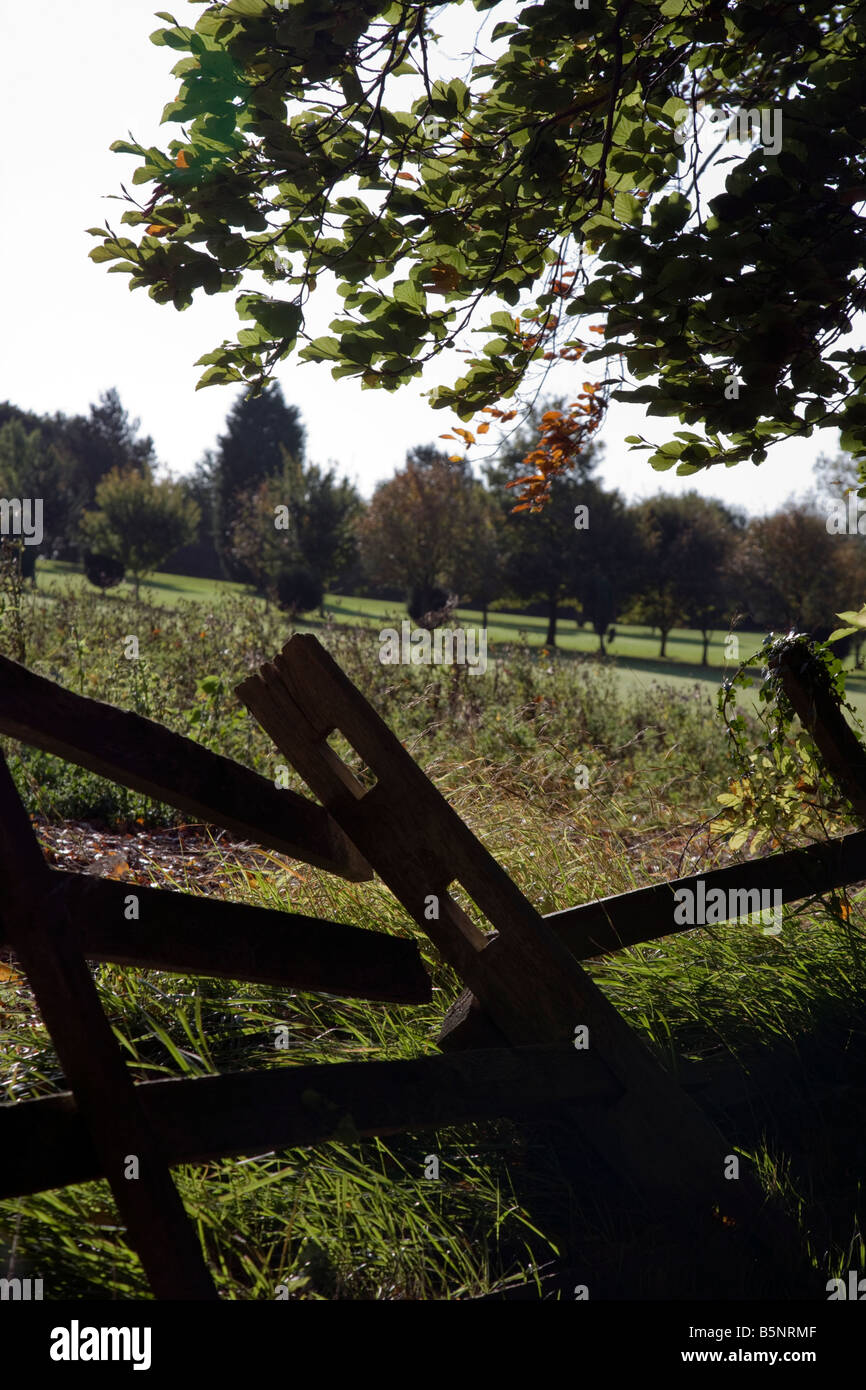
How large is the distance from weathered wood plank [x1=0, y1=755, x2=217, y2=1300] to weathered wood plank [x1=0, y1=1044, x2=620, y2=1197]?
55mm

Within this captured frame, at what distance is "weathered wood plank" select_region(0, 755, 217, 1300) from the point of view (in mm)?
1785

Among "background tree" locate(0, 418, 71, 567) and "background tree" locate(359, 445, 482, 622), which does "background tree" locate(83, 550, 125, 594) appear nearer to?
"background tree" locate(0, 418, 71, 567)

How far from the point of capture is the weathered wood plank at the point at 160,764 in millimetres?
2076

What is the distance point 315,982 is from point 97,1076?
0.72m

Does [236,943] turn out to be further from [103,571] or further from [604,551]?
[604,551]

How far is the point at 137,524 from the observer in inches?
1613

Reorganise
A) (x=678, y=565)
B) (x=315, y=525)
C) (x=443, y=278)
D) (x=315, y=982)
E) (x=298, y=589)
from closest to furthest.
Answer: (x=315, y=982) < (x=443, y=278) < (x=298, y=589) < (x=315, y=525) < (x=678, y=565)

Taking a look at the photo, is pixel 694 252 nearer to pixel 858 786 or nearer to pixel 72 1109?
pixel 858 786

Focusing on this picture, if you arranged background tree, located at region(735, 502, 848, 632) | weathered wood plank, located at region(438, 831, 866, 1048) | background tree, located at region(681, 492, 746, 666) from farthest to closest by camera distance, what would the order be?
background tree, located at region(681, 492, 746, 666) → background tree, located at region(735, 502, 848, 632) → weathered wood plank, located at region(438, 831, 866, 1048)

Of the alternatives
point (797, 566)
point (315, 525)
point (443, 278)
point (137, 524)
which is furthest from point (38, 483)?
point (443, 278)

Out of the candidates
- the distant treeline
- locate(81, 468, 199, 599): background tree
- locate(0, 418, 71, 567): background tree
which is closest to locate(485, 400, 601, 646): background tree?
the distant treeline

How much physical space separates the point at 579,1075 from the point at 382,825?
0.80 m

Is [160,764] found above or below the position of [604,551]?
below

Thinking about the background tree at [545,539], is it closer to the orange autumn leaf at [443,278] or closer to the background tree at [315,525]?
the background tree at [315,525]
